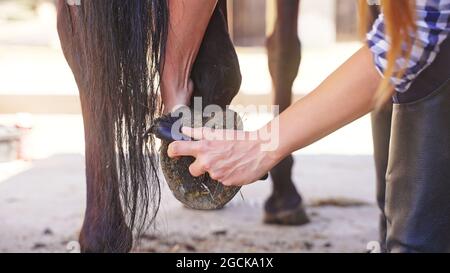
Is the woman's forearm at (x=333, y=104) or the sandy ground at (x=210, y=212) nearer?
the woman's forearm at (x=333, y=104)

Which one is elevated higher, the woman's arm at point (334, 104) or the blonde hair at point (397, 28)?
the blonde hair at point (397, 28)

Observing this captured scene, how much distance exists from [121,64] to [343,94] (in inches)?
8.9

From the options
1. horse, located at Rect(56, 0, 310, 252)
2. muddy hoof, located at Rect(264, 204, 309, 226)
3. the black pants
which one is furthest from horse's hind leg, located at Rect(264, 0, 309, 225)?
the black pants

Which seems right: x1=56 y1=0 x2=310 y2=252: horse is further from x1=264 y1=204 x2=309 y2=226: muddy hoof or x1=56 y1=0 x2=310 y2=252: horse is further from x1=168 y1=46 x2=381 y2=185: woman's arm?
x1=264 y1=204 x2=309 y2=226: muddy hoof

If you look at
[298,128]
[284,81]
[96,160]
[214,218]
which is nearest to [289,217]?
[214,218]

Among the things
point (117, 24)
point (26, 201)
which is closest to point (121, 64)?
point (117, 24)

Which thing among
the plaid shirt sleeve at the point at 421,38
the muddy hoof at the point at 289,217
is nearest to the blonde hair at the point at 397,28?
the plaid shirt sleeve at the point at 421,38

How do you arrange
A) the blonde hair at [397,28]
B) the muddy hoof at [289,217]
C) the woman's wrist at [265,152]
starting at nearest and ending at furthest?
the blonde hair at [397,28] < the woman's wrist at [265,152] < the muddy hoof at [289,217]

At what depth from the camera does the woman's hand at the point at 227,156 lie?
2.33ft

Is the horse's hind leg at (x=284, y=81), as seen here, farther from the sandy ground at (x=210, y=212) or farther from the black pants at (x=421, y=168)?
the black pants at (x=421, y=168)

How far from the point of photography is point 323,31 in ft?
13.3

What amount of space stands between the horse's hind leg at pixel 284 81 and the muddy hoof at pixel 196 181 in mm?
667

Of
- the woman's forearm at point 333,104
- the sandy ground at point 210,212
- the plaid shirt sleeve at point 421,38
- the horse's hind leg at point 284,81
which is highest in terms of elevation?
the plaid shirt sleeve at point 421,38
